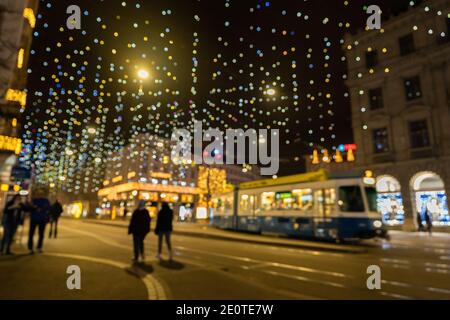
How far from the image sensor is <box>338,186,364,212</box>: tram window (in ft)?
45.4

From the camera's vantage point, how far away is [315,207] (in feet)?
49.6

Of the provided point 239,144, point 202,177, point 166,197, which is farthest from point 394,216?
point 166,197

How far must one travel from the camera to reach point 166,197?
85.2m

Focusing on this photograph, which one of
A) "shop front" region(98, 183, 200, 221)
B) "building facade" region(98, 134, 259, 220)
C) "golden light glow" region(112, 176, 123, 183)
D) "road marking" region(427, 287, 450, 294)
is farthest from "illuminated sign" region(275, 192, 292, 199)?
"golden light glow" region(112, 176, 123, 183)

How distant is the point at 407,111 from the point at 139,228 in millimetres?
23802

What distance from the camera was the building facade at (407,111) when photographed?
2297 cm

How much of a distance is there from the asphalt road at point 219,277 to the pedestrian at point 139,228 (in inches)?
17.0

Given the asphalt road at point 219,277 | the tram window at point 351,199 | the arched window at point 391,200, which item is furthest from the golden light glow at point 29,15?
the arched window at point 391,200

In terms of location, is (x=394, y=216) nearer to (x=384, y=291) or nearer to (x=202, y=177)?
(x=384, y=291)

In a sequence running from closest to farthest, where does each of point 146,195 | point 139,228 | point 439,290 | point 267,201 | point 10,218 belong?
point 439,290 < point 139,228 < point 10,218 < point 267,201 < point 146,195

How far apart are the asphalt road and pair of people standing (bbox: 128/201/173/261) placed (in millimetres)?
442

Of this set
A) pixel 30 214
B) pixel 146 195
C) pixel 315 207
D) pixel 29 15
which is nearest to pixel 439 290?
pixel 315 207

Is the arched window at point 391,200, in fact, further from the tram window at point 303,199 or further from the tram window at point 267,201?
the tram window at point 303,199

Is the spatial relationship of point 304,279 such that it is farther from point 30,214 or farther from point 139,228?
point 30,214
